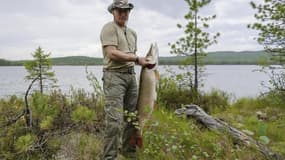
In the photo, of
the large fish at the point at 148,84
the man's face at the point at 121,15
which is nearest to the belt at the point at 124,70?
the large fish at the point at 148,84

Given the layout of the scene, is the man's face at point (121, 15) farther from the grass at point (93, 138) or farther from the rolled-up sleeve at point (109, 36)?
the grass at point (93, 138)

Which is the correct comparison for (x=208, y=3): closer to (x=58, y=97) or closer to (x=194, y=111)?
(x=194, y=111)

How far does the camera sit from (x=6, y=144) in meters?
3.79

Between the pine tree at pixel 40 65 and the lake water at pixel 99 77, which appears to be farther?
the pine tree at pixel 40 65

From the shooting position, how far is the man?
4.68 meters

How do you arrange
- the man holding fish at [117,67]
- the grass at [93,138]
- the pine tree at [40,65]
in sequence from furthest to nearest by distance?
1. the pine tree at [40,65]
2. the man holding fish at [117,67]
3. the grass at [93,138]

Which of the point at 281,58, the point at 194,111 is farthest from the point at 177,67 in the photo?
the point at 194,111

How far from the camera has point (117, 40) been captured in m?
4.76

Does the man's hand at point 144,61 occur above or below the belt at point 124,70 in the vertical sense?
above

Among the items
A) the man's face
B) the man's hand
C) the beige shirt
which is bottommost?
the man's hand

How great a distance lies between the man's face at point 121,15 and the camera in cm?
480

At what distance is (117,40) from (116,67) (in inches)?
14.2

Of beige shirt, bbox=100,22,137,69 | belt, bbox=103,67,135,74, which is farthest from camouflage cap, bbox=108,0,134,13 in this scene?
belt, bbox=103,67,135,74

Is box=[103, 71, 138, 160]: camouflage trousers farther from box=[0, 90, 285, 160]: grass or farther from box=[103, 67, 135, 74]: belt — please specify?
box=[0, 90, 285, 160]: grass
